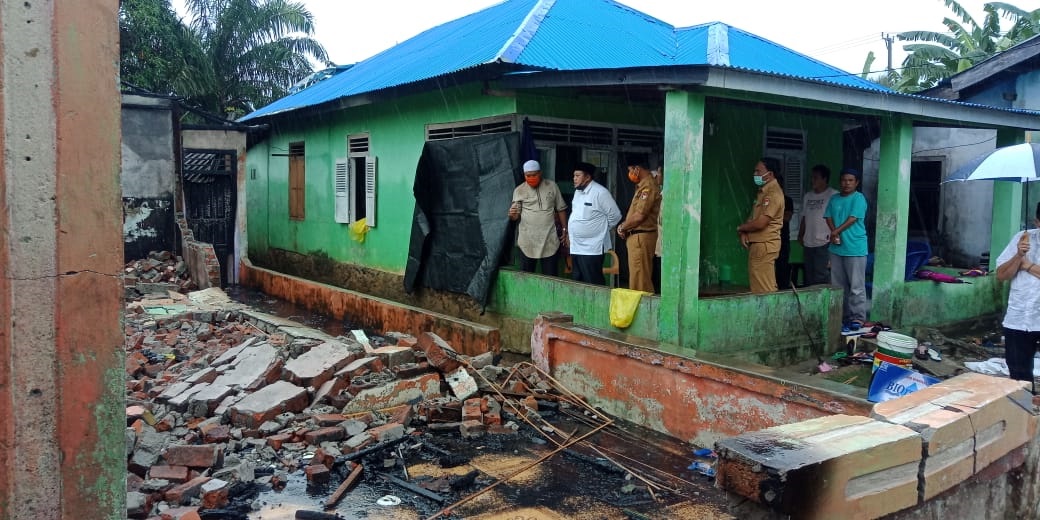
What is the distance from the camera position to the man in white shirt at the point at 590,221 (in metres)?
7.98

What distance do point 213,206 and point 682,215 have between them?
12591mm

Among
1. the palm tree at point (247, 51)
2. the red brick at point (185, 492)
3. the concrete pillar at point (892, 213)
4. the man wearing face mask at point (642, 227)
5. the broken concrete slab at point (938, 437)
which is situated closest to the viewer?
the broken concrete slab at point (938, 437)

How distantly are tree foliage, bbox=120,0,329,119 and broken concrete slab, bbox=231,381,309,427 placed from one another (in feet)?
60.5

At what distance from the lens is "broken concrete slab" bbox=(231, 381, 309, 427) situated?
5.80 meters

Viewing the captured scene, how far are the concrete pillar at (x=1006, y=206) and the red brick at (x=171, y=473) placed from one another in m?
9.99

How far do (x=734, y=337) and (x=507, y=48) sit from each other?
421 cm

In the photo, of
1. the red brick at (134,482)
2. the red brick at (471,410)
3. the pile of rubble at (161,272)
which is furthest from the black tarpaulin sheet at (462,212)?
the pile of rubble at (161,272)

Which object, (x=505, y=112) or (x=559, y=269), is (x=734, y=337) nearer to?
(x=559, y=269)

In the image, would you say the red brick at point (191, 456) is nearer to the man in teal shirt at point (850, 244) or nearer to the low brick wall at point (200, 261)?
the man in teal shirt at point (850, 244)

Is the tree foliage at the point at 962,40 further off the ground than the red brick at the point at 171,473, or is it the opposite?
the tree foliage at the point at 962,40

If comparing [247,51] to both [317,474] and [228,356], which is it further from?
[317,474]

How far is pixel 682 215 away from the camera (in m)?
6.41

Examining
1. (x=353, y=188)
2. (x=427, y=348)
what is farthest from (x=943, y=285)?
(x=353, y=188)

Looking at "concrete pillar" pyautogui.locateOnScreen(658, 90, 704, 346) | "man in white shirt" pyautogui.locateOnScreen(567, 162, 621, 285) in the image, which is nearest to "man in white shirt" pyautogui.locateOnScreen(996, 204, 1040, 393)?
"concrete pillar" pyautogui.locateOnScreen(658, 90, 704, 346)
